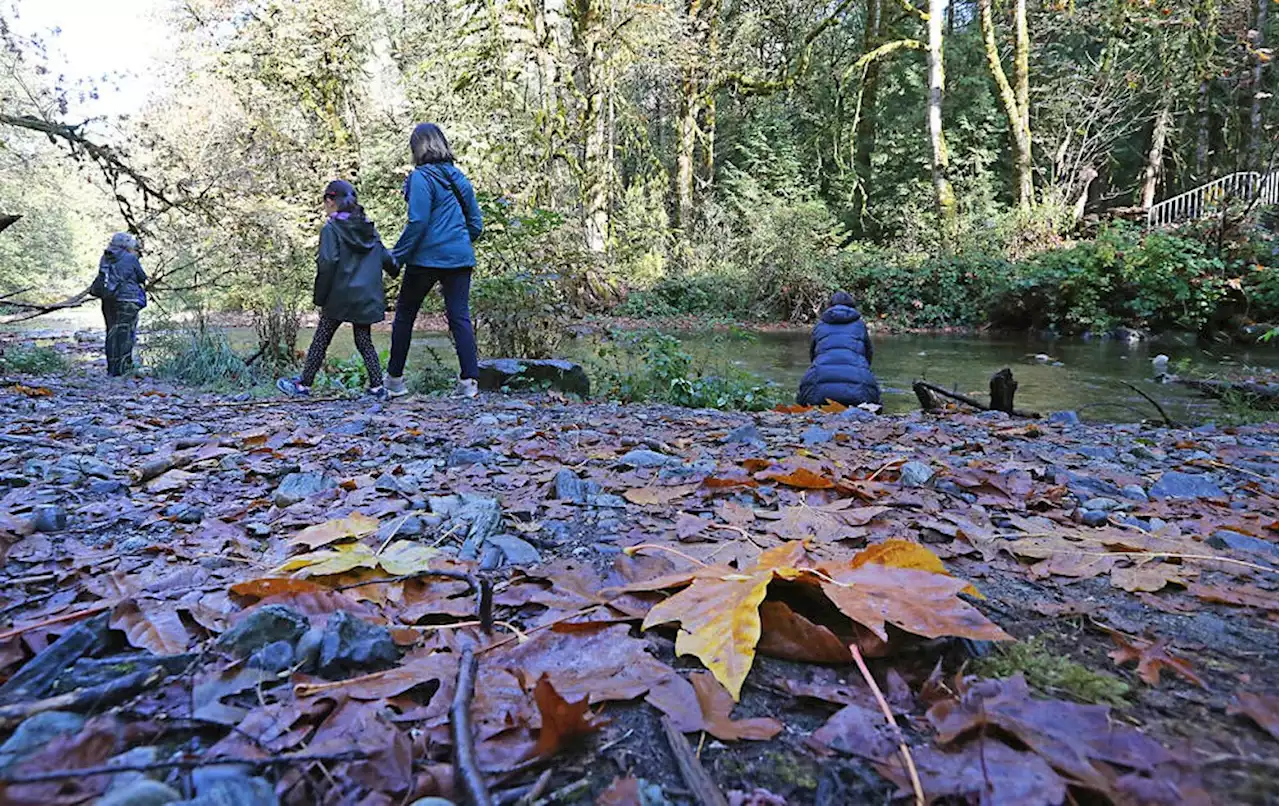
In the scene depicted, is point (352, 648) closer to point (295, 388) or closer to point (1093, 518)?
point (1093, 518)

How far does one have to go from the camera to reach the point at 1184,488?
2184 millimetres

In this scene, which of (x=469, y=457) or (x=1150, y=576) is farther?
(x=469, y=457)

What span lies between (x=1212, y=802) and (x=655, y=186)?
20.7 meters

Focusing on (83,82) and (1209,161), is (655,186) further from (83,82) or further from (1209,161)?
(1209,161)

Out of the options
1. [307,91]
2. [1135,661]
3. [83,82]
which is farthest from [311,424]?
[307,91]

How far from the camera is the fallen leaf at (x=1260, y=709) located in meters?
0.78

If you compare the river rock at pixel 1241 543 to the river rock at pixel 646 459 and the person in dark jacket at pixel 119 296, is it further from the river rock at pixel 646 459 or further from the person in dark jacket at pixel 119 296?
the person in dark jacket at pixel 119 296

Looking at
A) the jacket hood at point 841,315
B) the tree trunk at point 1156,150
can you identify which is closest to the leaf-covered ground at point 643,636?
the jacket hood at point 841,315

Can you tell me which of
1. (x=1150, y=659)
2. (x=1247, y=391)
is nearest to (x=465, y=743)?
(x=1150, y=659)

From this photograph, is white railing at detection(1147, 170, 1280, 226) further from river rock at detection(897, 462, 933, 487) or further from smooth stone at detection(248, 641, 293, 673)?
smooth stone at detection(248, 641, 293, 673)

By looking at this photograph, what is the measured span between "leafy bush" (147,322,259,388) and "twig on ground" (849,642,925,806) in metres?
6.48

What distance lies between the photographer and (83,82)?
9172 mm

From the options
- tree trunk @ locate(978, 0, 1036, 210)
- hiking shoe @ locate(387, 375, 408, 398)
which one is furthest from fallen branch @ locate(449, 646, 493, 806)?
tree trunk @ locate(978, 0, 1036, 210)

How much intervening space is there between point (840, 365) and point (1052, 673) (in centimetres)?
500
